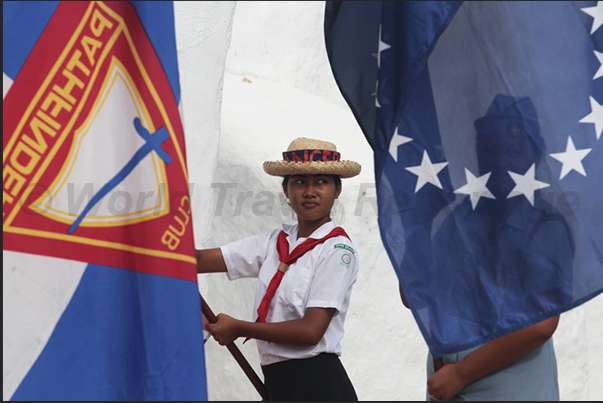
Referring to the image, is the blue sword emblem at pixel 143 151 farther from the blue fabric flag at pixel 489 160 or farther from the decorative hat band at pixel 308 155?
the decorative hat band at pixel 308 155

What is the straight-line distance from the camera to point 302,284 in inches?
84.6

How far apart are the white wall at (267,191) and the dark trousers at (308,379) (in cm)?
121

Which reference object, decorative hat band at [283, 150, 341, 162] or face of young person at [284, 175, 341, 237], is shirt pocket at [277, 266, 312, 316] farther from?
decorative hat band at [283, 150, 341, 162]

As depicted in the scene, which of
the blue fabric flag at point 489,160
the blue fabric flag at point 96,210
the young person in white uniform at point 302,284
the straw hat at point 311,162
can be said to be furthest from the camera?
the straw hat at point 311,162

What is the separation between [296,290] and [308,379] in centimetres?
27

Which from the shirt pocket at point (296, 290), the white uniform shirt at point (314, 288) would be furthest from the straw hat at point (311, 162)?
the shirt pocket at point (296, 290)

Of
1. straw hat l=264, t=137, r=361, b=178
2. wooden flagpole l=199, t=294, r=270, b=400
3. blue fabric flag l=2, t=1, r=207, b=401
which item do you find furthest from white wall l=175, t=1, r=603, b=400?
blue fabric flag l=2, t=1, r=207, b=401

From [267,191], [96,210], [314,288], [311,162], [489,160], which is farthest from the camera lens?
[267,191]

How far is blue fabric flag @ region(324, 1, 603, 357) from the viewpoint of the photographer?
1.73 m

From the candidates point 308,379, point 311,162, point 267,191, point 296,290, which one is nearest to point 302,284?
point 296,290

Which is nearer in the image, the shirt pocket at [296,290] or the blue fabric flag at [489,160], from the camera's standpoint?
the blue fabric flag at [489,160]

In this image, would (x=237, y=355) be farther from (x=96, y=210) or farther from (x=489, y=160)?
(x=489, y=160)

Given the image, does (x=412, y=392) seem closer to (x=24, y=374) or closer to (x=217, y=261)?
(x=217, y=261)

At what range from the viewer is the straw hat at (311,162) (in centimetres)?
224
